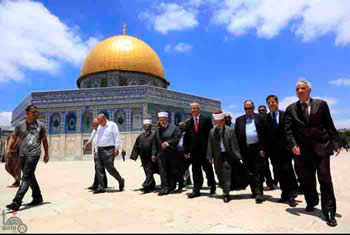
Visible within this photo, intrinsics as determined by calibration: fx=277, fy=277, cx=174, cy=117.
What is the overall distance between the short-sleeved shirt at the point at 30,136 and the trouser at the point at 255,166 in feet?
9.80

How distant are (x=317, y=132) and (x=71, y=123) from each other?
23.5 meters

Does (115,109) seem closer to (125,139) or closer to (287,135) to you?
(125,139)

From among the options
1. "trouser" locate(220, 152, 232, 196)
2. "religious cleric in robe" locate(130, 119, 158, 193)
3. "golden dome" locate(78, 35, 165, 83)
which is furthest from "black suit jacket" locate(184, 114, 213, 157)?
"golden dome" locate(78, 35, 165, 83)

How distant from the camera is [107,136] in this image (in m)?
5.06

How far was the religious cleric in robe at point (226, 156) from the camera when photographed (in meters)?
4.00

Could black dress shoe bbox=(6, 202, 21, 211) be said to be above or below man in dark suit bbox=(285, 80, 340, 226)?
below

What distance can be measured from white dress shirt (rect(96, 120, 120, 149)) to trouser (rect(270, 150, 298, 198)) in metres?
2.72

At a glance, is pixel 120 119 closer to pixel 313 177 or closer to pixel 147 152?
pixel 147 152

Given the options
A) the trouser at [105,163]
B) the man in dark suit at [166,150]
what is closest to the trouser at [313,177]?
the man in dark suit at [166,150]

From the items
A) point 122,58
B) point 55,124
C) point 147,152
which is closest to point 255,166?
point 147,152

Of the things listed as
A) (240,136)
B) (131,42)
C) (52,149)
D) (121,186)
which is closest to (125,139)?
(52,149)

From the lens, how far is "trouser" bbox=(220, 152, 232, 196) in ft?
12.8

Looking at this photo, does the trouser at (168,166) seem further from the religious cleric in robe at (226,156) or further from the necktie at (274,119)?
the necktie at (274,119)

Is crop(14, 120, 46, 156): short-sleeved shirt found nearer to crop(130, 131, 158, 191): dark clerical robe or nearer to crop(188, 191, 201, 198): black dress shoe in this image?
crop(130, 131, 158, 191): dark clerical robe
